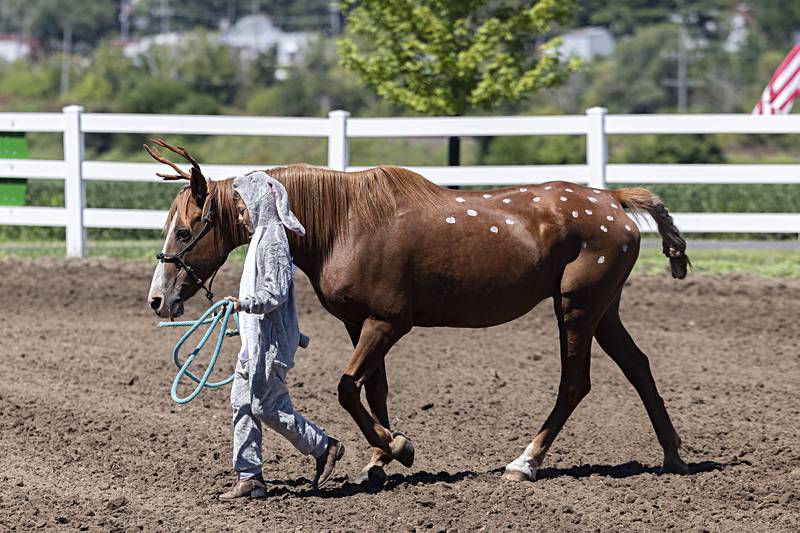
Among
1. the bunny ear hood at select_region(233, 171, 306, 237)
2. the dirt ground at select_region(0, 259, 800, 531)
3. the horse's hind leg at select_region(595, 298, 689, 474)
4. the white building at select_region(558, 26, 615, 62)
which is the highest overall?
the white building at select_region(558, 26, 615, 62)

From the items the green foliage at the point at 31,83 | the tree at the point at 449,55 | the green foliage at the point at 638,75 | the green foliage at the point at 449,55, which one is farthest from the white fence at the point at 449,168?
the green foliage at the point at 31,83

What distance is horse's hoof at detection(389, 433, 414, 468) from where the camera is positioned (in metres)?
5.99

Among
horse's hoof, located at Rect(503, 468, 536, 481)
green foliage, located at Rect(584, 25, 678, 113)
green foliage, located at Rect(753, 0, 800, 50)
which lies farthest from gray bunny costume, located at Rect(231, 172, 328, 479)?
green foliage, located at Rect(753, 0, 800, 50)

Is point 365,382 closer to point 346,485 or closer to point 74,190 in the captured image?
Answer: point 346,485

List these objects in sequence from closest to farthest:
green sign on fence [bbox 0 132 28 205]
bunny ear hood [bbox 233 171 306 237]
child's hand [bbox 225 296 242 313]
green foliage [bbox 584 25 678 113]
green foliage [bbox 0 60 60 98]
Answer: child's hand [bbox 225 296 242 313]
bunny ear hood [bbox 233 171 306 237]
green sign on fence [bbox 0 132 28 205]
green foliage [bbox 0 60 60 98]
green foliage [bbox 584 25 678 113]

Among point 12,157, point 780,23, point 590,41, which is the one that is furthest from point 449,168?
point 590,41

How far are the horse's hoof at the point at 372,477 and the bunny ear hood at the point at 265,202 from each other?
128 centimetres

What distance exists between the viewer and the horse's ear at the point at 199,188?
571 cm

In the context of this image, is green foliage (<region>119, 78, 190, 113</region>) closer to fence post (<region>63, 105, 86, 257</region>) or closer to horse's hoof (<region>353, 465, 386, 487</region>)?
fence post (<region>63, 105, 86, 257</region>)

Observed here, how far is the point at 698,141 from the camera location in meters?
33.5

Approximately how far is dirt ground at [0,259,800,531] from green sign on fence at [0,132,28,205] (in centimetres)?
263

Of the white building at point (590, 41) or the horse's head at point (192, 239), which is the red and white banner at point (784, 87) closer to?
the horse's head at point (192, 239)

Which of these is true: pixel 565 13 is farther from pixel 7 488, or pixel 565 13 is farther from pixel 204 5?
pixel 204 5

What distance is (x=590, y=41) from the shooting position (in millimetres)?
98812
